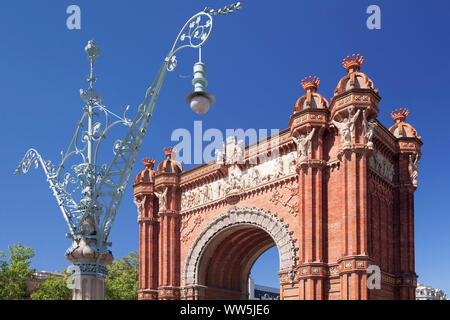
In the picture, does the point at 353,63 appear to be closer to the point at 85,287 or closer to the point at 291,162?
the point at 291,162

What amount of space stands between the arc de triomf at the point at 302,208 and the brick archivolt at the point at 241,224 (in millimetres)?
64

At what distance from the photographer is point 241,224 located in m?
32.3

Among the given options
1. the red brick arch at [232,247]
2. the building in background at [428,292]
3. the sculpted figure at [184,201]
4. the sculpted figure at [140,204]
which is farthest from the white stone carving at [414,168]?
the building in background at [428,292]

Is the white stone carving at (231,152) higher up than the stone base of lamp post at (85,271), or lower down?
higher up

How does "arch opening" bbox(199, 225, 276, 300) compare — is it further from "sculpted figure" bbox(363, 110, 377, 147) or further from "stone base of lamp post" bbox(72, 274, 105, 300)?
"stone base of lamp post" bbox(72, 274, 105, 300)

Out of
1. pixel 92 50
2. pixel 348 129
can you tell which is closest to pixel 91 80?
pixel 92 50

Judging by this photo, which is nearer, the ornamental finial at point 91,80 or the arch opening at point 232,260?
the ornamental finial at point 91,80

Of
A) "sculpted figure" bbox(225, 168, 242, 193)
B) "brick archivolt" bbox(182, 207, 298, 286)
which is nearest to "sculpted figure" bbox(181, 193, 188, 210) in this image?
"brick archivolt" bbox(182, 207, 298, 286)

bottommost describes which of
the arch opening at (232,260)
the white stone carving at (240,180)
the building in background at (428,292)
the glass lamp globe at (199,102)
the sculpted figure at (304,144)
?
the building in background at (428,292)

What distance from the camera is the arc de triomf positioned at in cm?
2648

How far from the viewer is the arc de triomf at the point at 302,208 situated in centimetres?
2648

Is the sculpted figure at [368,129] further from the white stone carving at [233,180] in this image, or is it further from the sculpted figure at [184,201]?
the sculpted figure at [184,201]

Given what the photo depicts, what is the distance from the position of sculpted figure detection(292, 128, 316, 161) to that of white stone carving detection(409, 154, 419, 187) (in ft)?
Result: 22.1
